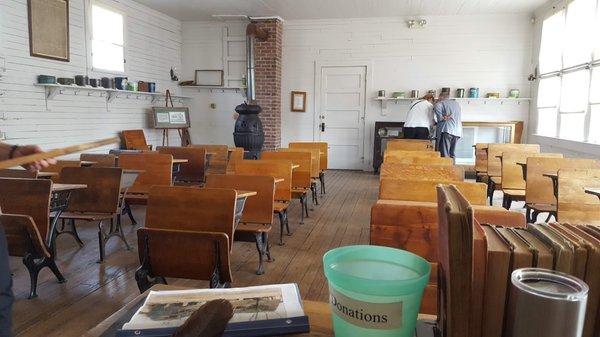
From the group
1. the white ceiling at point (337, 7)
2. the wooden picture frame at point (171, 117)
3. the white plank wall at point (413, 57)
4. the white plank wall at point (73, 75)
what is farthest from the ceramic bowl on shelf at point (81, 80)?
the white plank wall at point (413, 57)

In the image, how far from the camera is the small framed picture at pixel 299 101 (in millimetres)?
10031

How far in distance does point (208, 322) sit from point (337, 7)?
869cm

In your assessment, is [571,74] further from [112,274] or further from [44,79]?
[44,79]

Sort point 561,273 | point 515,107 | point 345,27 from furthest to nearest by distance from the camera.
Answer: point 345,27, point 515,107, point 561,273

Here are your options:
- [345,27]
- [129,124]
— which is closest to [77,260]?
[129,124]

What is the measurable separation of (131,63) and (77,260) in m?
5.57

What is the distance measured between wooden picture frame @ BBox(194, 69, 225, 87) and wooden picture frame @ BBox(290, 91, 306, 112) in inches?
67.5

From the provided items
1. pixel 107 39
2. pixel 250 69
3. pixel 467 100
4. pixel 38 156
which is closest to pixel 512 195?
pixel 38 156

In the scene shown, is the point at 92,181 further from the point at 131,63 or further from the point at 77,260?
the point at 131,63

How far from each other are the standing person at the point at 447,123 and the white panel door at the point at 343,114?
209cm

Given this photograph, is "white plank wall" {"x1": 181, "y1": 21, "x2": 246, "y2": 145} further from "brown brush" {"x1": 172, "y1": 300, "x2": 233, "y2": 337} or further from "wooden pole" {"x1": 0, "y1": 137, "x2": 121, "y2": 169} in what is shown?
"brown brush" {"x1": 172, "y1": 300, "x2": 233, "y2": 337}

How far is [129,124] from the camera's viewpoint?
8414 mm

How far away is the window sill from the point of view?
572 centimetres

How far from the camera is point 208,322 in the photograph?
0.71m
